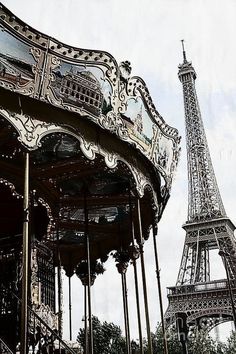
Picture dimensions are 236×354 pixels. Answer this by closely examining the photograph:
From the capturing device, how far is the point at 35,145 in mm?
7219

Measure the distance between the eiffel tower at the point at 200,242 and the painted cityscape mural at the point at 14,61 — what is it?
28269 mm

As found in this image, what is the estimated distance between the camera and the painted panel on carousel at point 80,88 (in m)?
7.46

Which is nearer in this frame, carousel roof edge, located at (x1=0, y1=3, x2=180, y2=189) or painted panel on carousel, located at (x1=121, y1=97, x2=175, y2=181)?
carousel roof edge, located at (x1=0, y1=3, x2=180, y2=189)

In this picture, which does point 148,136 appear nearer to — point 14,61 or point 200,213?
point 14,61

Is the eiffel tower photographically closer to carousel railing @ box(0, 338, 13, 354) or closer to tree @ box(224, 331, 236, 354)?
tree @ box(224, 331, 236, 354)

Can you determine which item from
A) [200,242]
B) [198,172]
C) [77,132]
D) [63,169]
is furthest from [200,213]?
[77,132]

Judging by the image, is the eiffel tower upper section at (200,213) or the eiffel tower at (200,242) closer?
the eiffel tower at (200,242)

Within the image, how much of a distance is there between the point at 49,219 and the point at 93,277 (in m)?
3.98

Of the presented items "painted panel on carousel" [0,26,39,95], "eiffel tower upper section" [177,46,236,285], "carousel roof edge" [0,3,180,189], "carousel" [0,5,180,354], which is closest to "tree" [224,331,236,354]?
"eiffel tower upper section" [177,46,236,285]

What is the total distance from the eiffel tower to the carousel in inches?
880

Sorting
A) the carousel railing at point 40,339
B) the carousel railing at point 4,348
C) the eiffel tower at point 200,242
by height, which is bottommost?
the carousel railing at point 4,348

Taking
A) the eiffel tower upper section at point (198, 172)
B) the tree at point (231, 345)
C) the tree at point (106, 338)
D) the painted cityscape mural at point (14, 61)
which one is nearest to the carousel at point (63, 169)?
the painted cityscape mural at point (14, 61)

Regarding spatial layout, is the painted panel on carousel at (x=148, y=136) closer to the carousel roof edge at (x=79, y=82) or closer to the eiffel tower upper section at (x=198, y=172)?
the carousel roof edge at (x=79, y=82)

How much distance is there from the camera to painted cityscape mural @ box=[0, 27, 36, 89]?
6.79 meters
